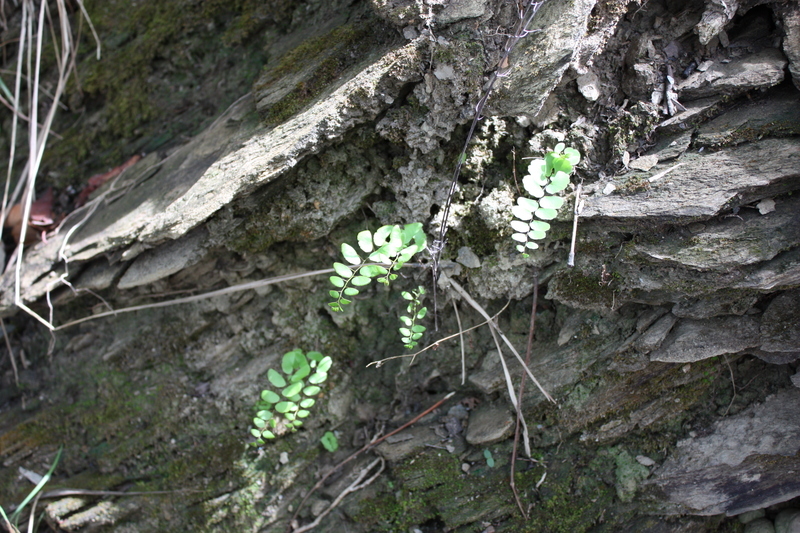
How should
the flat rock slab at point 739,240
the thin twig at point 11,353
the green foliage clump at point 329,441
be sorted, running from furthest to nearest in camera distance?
the thin twig at point 11,353
the green foliage clump at point 329,441
the flat rock slab at point 739,240

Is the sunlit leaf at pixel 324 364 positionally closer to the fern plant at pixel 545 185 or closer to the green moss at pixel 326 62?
the fern plant at pixel 545 185

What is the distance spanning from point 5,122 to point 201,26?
159 centimetres

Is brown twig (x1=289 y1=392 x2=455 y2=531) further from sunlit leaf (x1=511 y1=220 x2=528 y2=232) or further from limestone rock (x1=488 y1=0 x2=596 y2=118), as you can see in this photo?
limestone rock (x1=488 y1=0 x2=596 y2=118)

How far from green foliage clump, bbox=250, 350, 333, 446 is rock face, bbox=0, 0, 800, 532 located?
15cm

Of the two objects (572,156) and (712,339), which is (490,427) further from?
(572,156)

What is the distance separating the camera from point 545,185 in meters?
1.98

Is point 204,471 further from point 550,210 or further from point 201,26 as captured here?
point 201,26

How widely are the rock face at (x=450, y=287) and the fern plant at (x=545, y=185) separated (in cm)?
20

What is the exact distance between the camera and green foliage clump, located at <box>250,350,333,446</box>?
7.62ft

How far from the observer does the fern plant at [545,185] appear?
1922mm

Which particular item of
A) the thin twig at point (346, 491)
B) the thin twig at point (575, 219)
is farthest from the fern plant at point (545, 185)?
the thin twig at point (346, 491)

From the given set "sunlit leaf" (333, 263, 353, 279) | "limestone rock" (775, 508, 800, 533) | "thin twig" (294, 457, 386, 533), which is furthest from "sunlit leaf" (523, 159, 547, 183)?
"limestone rock" (775, 508, 800, 533)

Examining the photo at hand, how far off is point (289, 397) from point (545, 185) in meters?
1.57

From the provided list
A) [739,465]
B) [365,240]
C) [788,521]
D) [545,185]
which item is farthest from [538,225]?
[788,521]
